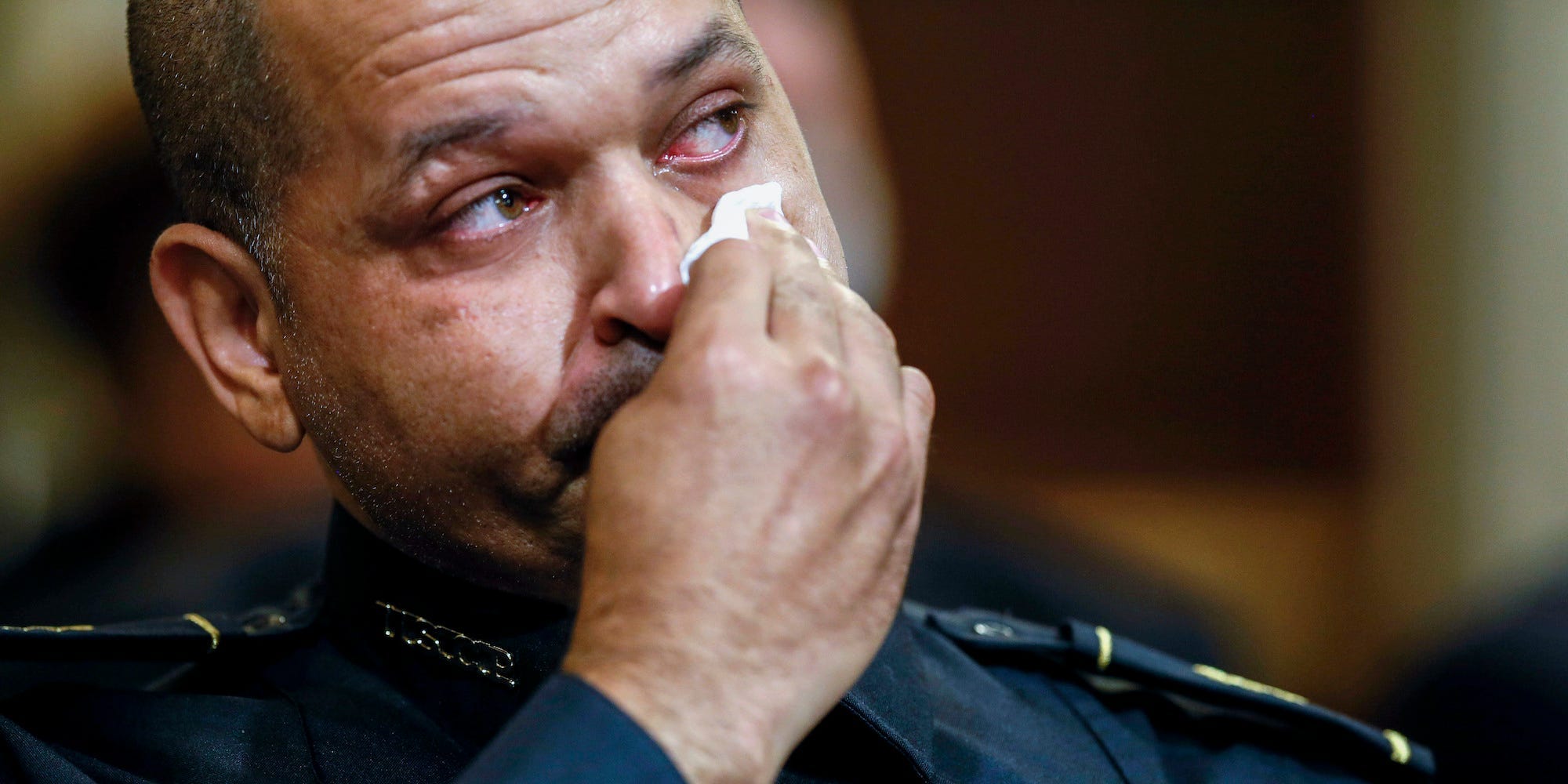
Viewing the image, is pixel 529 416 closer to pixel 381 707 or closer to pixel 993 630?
pixel 381 707

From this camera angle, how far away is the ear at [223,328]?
134cm

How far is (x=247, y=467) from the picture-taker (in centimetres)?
276

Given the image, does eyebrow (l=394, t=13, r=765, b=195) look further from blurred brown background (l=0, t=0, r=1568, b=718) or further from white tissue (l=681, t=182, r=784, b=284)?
blurred brown background (l=0, t=0, r=1568, b=718)

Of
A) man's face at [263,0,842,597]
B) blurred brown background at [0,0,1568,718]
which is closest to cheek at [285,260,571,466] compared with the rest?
man's face at [263,0,842,597]

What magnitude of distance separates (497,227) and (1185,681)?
1.05 metres

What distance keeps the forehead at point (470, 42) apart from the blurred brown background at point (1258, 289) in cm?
189

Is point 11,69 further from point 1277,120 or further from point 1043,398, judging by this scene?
point 1277,120

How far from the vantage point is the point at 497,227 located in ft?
3.81

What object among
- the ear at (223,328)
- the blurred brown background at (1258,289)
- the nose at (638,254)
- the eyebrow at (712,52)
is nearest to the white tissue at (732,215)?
the nose at (638,254)

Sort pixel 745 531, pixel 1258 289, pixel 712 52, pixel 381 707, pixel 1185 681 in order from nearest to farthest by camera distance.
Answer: pixel 745 531 → pixel 712 52 → pixel 381 707 → pixel 1185 681 → pixel 1258 289

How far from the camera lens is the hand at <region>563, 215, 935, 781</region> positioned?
84 centimetres

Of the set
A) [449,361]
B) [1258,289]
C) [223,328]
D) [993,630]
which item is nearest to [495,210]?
[449,361]

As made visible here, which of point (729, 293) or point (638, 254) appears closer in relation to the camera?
point (729, 293)

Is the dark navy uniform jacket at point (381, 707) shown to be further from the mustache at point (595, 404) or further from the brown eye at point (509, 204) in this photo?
the brown eye at point (509, 204)
